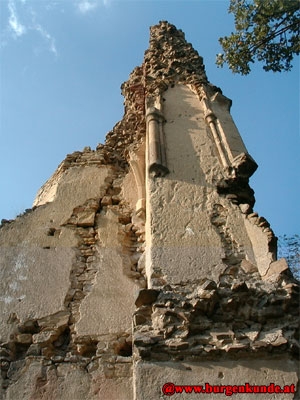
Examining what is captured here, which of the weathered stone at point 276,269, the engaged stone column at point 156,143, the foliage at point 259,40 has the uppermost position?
the foliage at point 259,40

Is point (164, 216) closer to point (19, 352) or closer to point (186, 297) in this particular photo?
point (186, 297)

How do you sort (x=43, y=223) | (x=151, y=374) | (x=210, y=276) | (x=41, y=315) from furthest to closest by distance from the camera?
(x=43, y=223), (x=41, y=315), (x=210, y=276), (x=151, y=374)

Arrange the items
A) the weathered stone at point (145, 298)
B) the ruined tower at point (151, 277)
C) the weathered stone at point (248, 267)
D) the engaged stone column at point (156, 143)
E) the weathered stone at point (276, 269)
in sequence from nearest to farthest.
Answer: the ruined tower at point (151, 277) → the weathered stone at point (145, 298) → the weathered stone at point (276, 269) → the weathered stone at point (248, 267) → the engaged stone column at point (156, 143)

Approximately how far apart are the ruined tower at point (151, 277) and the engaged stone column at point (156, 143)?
0.07 feet

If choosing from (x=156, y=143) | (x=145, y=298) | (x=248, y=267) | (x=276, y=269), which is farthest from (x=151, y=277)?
(x=156, y=143)

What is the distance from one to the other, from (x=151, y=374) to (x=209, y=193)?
2.41 meters

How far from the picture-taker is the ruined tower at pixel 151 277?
9.95 ft

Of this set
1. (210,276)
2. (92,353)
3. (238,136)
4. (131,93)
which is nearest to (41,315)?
(92,353)

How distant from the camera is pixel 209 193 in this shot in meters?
4.74

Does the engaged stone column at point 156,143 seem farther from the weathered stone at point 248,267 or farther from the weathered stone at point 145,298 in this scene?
the weathered stone at point 145,298

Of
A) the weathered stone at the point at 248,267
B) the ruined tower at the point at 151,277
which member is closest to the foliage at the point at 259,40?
the ruined tower at the point at 151,277

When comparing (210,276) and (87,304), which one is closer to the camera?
(210,276)

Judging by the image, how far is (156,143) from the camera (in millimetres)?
5375

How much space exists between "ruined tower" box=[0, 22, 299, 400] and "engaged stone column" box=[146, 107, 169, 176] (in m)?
0.02
